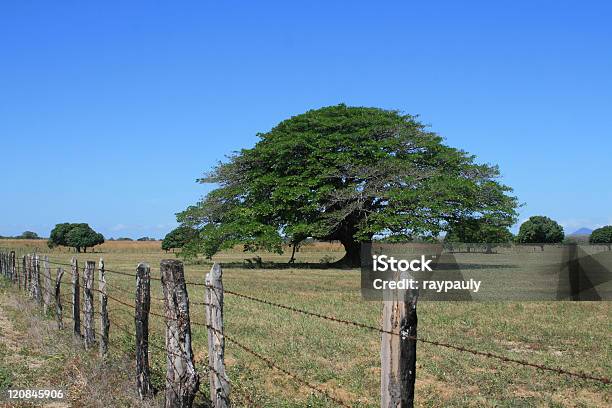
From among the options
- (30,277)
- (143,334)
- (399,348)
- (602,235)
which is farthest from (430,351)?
(602,235)

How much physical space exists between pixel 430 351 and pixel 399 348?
829cm

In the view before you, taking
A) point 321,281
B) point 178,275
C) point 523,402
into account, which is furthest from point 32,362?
point 321,281

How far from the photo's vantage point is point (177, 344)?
7.45 meters

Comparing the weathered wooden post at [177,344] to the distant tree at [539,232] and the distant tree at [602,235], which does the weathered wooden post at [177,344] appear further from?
the distant tree at [602,235]

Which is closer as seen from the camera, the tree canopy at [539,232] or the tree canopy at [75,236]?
the tree canopy at [75,236]

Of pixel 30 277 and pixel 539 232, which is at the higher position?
pixel 539 232

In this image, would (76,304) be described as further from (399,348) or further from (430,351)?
(399,348)

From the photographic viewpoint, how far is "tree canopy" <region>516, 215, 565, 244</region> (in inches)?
4884

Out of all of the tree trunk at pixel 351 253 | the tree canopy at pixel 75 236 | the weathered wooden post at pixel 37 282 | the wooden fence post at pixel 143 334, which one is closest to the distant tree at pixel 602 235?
the tree canopy at pixel 75 236

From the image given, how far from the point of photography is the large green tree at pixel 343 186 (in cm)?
3712

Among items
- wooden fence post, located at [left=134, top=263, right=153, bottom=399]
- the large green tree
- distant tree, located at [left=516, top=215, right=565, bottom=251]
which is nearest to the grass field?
wooden fence post, located at [left=134, top=263, right=153, bottom=399]

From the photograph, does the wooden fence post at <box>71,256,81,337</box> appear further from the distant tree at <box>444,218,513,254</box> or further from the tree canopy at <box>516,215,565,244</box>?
the tree canopy at <box>516,215,565,244</box>

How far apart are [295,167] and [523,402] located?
105 feet

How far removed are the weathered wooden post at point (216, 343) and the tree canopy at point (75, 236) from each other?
92349 millimetres
